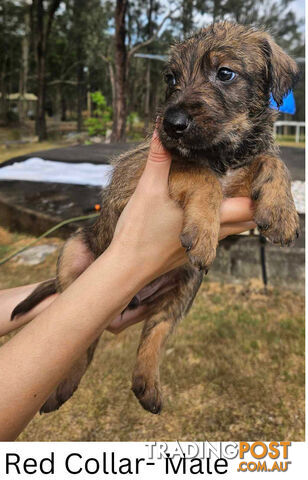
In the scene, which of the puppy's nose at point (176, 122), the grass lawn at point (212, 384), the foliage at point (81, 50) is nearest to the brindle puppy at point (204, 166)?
the puppy's nose at point (176, 122)

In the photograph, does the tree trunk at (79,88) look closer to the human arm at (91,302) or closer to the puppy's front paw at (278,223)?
the human arm at (91,302)

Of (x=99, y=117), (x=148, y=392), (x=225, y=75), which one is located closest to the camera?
(x=225, y=75)

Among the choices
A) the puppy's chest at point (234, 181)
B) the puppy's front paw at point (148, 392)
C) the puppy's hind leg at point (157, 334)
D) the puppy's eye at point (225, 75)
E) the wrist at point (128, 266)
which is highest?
the puppy's eye at point (225, 75)

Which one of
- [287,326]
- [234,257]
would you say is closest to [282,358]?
[287,326]

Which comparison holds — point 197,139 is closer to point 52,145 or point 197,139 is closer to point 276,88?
point 276,88

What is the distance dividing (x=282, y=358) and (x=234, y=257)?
5.59ft

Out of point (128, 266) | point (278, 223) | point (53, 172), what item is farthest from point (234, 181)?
point (53, 172)

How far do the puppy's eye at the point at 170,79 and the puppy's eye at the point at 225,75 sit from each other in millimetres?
223

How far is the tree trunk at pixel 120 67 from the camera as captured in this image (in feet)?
24.2

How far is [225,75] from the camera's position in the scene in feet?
6.58

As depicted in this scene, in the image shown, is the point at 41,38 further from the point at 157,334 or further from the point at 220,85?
the point at 157,334

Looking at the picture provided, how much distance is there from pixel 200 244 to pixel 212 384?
106 inches

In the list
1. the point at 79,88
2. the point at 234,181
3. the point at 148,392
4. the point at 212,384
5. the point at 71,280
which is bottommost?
the point at 212,384

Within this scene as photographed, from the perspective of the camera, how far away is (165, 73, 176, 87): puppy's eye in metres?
2.09
